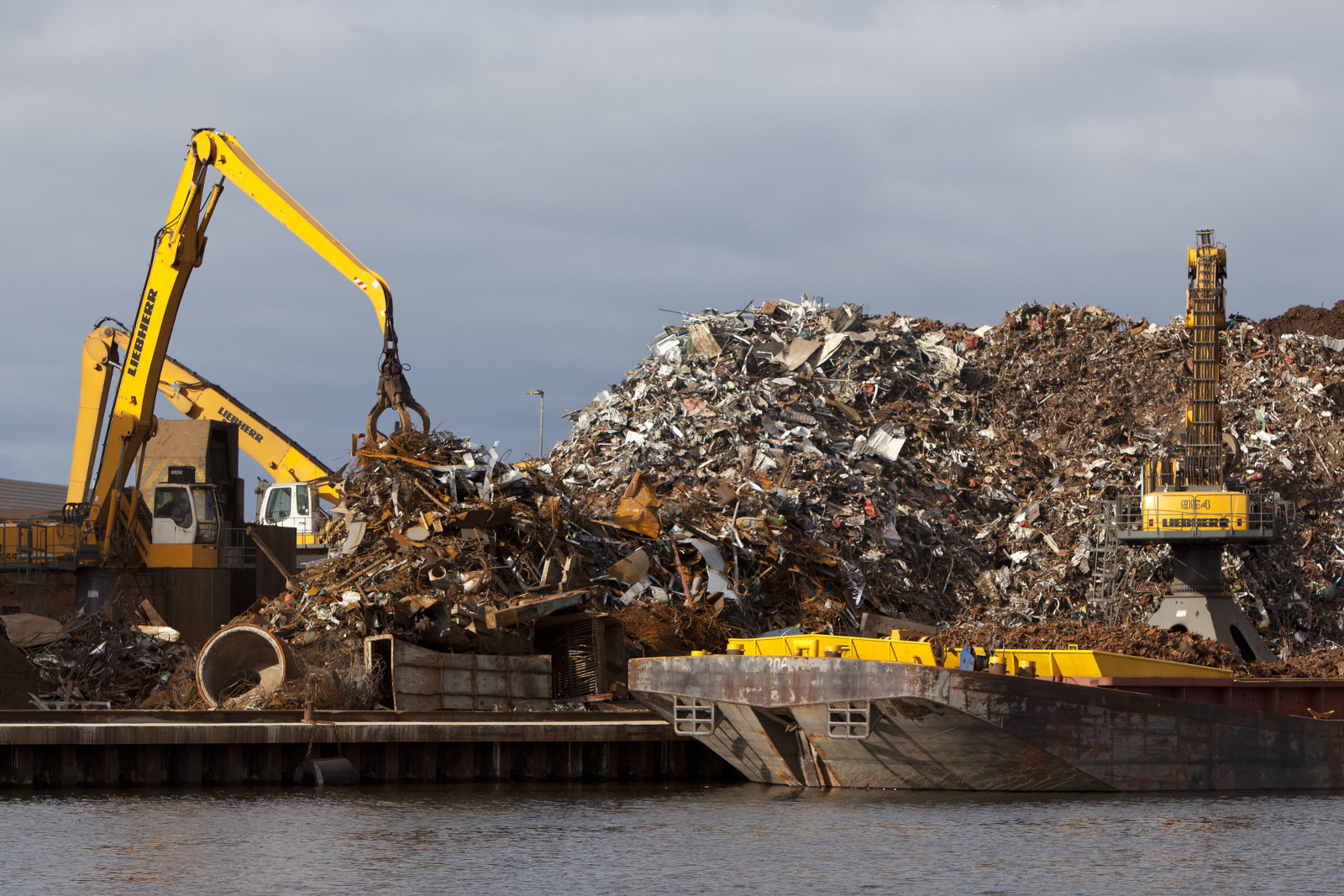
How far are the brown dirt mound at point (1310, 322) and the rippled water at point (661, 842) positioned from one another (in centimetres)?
2851

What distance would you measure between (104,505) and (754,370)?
18.2 meters

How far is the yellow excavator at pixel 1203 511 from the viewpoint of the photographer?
29.1 m

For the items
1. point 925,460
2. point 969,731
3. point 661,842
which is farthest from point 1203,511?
point 661,842

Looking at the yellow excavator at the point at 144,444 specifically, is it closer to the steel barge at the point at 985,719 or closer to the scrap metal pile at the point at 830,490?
the scrap metal pile at the point at 830,490

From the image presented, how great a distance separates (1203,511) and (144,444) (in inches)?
851

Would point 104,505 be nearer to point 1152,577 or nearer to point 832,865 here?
point 832,865

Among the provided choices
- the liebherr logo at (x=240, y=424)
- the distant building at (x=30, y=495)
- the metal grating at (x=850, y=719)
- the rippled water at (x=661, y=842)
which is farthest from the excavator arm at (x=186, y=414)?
the distant building at (x=30, y=495)

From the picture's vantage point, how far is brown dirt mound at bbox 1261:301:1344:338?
152ft

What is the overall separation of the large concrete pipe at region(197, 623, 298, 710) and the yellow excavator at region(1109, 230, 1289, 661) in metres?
16.8

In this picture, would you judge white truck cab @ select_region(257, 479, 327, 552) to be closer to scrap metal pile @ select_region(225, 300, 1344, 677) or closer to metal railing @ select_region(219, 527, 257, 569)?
metal railing @ select_region(219, 527, 257, 569)

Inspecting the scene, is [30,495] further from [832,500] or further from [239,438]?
[832,500]

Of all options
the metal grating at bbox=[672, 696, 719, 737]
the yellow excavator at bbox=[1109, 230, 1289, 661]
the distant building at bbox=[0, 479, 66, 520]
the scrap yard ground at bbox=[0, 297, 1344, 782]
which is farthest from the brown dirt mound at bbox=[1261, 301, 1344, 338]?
the distant building at bbox=[0, 479, 66, 520]

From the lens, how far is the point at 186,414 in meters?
36.8

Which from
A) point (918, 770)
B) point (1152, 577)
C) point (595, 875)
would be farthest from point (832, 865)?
point (1152, 577)
